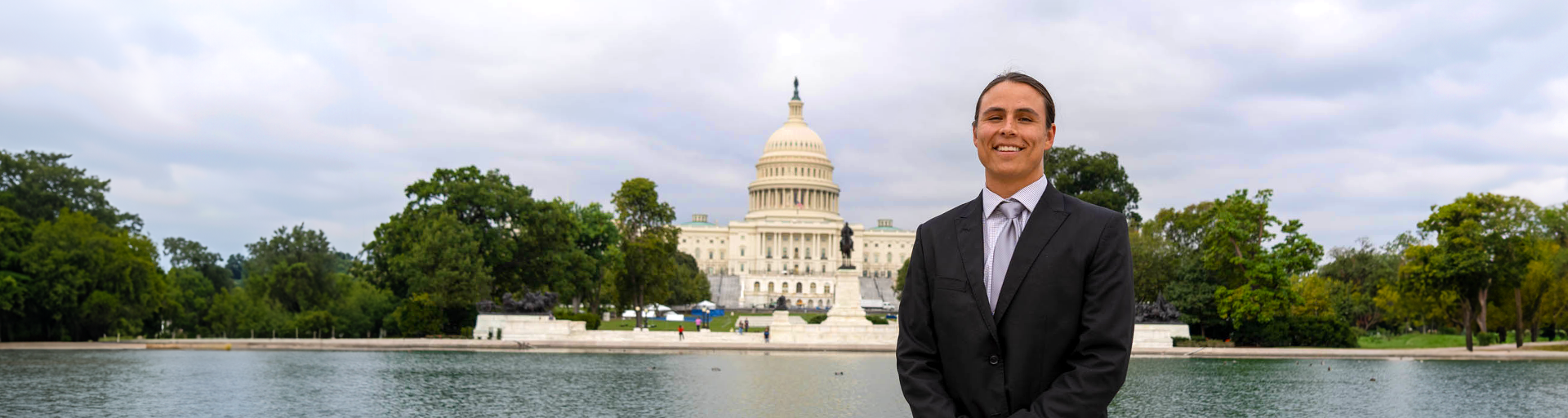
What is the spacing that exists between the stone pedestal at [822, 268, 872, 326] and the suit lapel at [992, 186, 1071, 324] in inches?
1707

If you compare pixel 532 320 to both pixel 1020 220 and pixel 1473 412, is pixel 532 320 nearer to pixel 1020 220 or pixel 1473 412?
pixel 1473 412

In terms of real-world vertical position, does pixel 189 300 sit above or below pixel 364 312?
above

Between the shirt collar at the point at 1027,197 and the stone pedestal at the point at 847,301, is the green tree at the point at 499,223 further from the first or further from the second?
the shirt collar at the point at 1027,197

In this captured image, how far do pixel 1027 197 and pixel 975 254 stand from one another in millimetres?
262

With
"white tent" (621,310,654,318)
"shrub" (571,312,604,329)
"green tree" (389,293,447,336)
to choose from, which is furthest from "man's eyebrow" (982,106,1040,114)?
"white tent" (621,310,654,318)

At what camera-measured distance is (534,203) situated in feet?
176

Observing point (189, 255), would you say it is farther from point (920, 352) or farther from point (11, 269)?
point (920, 352)

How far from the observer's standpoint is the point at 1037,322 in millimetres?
4156

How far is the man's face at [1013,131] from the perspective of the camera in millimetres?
4223

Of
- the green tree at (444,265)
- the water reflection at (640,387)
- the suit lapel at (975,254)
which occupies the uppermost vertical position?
the green tree at (444,265)

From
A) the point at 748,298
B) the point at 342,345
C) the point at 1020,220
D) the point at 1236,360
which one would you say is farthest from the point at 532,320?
the point at 748,298

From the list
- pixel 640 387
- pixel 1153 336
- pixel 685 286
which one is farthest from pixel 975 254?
pixel 685 286

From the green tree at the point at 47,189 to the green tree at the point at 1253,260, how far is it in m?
45.5

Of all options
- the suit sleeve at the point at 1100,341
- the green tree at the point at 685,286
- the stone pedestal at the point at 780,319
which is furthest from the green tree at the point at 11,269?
the suit sleeve at the point at 1100,341
